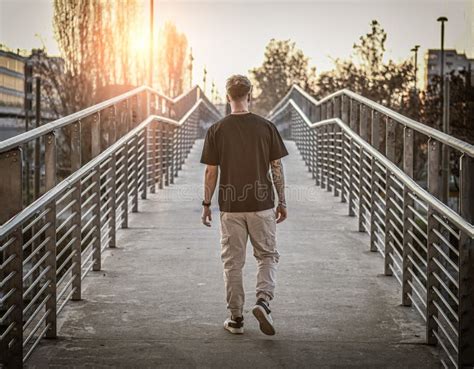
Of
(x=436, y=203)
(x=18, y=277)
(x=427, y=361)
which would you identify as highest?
(x=436, y=203)

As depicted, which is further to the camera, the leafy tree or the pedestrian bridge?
the leafy tree

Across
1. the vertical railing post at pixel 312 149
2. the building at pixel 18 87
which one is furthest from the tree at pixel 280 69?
the vertical railing post at pixel 312 149

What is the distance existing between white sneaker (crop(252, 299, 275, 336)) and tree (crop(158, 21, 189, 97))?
6410 cm

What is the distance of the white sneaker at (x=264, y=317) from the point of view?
17.0 ft

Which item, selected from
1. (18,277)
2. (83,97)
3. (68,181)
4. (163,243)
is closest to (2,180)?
(18,277)

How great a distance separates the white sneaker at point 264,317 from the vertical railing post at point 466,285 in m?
1.26

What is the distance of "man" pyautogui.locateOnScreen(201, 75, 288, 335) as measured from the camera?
5.36 m

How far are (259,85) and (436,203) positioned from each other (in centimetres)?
5024

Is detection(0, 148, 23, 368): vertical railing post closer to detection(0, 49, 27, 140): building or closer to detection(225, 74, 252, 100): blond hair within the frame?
detection(225, 74, 252, 100): blond hair

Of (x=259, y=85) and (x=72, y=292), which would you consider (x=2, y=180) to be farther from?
(x=259, y=85)

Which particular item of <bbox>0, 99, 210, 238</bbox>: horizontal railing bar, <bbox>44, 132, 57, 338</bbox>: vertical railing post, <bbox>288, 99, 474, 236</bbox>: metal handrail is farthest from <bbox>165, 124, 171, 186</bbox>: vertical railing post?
<bbox>44, 132, 57, 338</bbox>: vertical railing post

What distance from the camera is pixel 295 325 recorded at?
563cm

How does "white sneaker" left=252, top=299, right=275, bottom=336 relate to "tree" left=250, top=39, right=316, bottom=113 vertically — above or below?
below

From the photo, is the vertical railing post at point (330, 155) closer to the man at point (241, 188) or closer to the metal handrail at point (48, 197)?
the metal handrail at point (48, 197)
